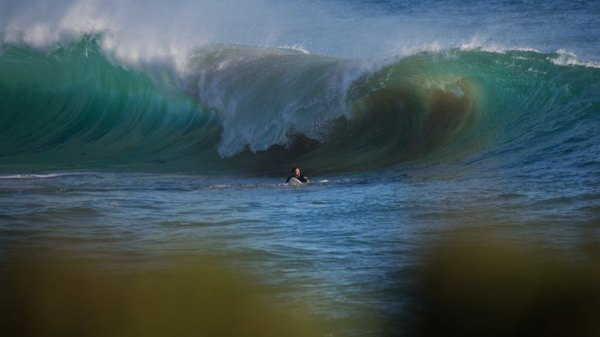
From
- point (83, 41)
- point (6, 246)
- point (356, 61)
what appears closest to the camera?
point (6, 246)

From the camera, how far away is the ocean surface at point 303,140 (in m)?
8.22

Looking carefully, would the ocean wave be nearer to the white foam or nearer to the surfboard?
the white foam

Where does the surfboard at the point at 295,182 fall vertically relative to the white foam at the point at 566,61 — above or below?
below

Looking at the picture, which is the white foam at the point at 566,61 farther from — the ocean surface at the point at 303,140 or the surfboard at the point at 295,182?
the surfboard at the point at 295,182

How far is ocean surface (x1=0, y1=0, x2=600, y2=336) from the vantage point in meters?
8.22

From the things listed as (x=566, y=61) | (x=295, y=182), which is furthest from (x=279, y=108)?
(x=295, y=182)

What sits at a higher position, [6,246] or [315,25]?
[315,25]

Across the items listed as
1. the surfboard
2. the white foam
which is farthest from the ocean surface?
the surfboard

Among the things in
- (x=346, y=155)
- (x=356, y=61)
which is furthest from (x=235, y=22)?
(x=346, y=155)

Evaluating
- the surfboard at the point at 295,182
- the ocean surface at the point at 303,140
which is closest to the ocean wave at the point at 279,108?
the ocean surface at the point at 303,140

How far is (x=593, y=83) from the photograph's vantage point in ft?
52.1

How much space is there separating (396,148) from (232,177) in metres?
2.59

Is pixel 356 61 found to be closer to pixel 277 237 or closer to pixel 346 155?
pixel 346 155

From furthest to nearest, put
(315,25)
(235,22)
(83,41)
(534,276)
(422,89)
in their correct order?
1. (315,25)
2. (235,22)
3. (83,41)
4. (422,89)
5. (534,276)
